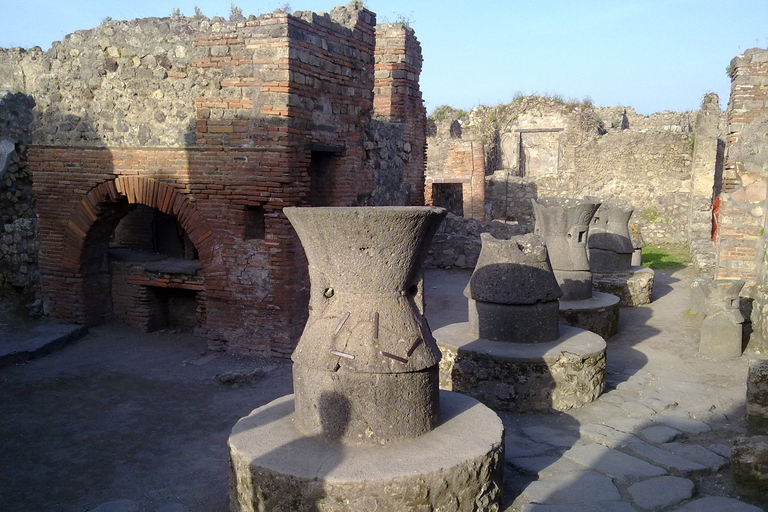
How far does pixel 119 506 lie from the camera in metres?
3.97

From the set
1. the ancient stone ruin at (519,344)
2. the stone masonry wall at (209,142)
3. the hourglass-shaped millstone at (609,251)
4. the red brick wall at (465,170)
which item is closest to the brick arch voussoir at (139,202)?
the stone masonry wall at (209,142)

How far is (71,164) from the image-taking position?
25.3ft

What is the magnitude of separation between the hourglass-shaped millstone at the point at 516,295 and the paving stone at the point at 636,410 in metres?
0.82

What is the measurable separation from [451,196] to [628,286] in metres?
9.26

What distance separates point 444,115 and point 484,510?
1935cm

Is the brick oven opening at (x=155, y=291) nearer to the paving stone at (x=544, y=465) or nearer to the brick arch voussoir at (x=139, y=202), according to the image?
the brick arch voussoir at (x=139, y=202)

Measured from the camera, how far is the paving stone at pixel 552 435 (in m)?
4.53

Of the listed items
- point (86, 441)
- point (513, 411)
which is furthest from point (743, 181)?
point (86, 441)

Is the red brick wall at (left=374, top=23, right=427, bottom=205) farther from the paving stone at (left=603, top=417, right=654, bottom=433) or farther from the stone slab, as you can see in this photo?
the paving stone at (left=603, top=417, right=654, bottom=433)

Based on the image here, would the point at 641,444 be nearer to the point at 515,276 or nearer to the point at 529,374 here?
the point at 529,374

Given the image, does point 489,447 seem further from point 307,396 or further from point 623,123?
point 623,123

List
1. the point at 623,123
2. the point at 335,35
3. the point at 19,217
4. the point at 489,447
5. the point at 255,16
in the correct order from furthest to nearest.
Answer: the point at 623,123
the point at 19,217
the point at 335,35
the point at 255,16
the point at 489,447

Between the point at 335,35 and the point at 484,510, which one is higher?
the point at 335,35

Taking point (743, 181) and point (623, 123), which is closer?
point (743, 181)
